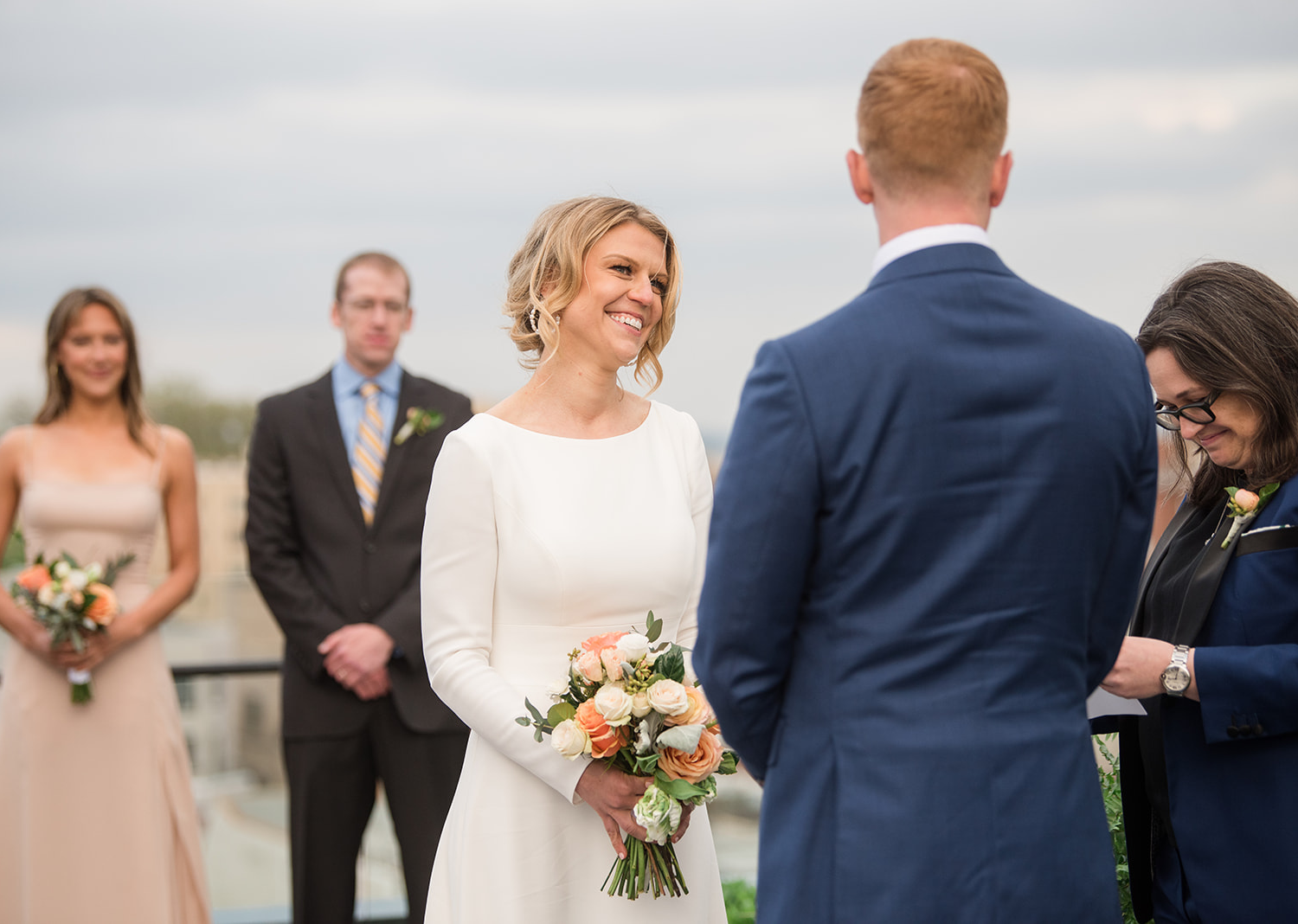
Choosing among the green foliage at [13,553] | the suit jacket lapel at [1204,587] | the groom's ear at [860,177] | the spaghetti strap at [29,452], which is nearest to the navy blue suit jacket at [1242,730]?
the suit jacket lapel at [1204,587]

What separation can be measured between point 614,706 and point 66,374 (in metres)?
3.34

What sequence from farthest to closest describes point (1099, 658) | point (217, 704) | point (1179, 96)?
point (1179, 96), point (217, 704), point (1099, 658)

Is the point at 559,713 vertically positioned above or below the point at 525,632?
below

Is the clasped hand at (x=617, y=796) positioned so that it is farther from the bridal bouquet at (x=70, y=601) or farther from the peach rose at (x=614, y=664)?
the bridal bouquet at (x=70, y=601)

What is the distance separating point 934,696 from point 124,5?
1250 centimetres

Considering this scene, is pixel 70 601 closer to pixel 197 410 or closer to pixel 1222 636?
pixel 1222 636

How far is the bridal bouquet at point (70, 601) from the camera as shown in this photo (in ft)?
13.7

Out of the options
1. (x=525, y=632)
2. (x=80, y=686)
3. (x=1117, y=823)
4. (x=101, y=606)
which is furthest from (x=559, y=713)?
(x=80, y=686)

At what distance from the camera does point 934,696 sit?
1524 millimetres

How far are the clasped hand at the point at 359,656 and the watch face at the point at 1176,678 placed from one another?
8.94 feet

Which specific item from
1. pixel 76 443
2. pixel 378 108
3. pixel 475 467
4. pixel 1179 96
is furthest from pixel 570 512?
pixel 378 108

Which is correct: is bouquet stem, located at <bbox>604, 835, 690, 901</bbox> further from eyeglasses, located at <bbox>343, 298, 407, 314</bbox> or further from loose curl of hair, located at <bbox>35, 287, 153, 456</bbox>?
loose curl of hair, located at <bbox>35, 287, 153, 456</bbox>

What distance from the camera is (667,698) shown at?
2.10 metres

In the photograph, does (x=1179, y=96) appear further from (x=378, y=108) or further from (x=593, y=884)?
(x=378, y=108)
